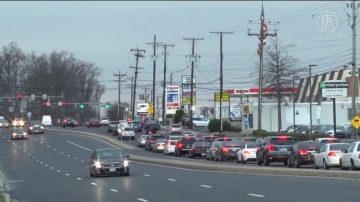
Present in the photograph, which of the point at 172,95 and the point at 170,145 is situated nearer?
the point at 170,145

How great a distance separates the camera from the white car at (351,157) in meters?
34.0

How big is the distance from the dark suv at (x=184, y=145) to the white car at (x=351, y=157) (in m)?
29.7

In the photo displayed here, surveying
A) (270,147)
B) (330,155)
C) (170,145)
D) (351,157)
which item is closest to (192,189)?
(351,157)

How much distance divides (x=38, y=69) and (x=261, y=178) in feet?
462

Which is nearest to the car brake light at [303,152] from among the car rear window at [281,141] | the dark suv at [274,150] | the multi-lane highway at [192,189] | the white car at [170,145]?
the dark suv at [274,150]

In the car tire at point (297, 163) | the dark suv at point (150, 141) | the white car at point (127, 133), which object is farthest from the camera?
the white car at point (127, 133)

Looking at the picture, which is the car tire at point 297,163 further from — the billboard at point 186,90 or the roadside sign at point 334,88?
the billboard at point 186,90

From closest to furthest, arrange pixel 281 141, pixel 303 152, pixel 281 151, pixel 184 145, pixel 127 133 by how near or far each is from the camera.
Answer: pixel 303 152, pixel 281 151, pixel 281 141, pixel 184 145, pixel 127 133

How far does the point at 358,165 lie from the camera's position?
111 ft

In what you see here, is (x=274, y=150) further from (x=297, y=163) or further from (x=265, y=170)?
(x=265, y=170)

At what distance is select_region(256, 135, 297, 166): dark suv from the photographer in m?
43.2

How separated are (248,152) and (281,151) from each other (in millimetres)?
5064

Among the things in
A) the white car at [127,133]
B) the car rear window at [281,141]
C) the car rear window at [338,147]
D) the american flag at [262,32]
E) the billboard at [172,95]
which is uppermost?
the american flag at [262,32]

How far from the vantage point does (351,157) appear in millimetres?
34594
